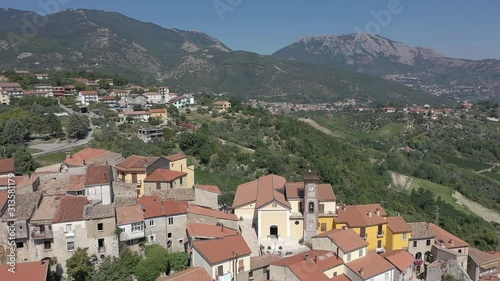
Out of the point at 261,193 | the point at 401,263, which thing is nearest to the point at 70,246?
the point at 261,193

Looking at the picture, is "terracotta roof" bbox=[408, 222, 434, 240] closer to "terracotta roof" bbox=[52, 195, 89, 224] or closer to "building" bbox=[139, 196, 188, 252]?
"building" bbox=[139, 196, 188, 252]

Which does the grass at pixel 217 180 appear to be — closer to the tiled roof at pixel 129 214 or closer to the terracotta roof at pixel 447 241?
the tiled roof at pixel 129 214

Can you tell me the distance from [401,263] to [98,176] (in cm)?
2527

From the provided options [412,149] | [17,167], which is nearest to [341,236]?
[17,167]

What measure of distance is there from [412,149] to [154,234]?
10005 cm

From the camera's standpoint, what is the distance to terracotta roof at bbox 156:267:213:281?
76.2ft

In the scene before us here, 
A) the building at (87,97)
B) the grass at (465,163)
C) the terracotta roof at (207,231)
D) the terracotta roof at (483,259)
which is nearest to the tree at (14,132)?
the building at (87,97)

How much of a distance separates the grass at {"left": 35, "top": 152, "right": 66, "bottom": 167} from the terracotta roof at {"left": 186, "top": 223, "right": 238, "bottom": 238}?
2580 centimetres

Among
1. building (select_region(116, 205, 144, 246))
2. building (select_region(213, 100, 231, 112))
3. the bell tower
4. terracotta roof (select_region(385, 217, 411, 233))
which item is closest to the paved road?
building (select_region(116, 205, 144, 246))

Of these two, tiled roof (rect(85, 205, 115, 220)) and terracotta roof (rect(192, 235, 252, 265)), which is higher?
tiled roof (rect(85, 205, 115, 220))

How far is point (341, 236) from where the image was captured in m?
30.3

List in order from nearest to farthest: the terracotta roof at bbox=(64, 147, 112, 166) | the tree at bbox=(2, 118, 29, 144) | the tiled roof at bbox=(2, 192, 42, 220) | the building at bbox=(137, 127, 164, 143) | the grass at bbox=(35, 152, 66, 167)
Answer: the tiled roof at bbox=(2, 192, 42, 220)
the terracotta roof at bbox=(64, 147, 112, 166)
the grass at bbox=(35, 152, 66, 167)
the tree at bbox=(2, 118, 29, 144)
the building at bbox=(137, 127, 164, 143)

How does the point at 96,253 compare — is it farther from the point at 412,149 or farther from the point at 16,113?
the point at 412,149

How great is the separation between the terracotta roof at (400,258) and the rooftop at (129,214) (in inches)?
786
